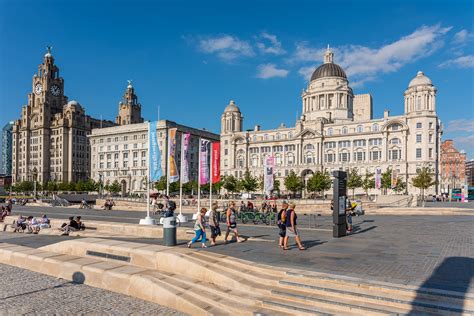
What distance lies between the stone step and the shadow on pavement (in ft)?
0.27

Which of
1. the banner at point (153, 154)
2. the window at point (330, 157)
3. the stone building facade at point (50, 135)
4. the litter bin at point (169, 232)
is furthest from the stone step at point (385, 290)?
the stone building facade at point (50, 135)

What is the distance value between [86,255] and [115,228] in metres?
7.11

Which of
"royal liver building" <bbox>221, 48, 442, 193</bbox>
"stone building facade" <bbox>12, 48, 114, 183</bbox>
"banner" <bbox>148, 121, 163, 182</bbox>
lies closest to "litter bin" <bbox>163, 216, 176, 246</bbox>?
"banner" <bbox>148, 121, 163, 182</bbox>

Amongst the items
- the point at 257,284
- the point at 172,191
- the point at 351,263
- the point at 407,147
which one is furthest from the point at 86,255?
the point at 407,147

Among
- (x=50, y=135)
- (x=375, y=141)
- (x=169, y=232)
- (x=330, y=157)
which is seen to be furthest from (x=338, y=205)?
(x=50, y=135)

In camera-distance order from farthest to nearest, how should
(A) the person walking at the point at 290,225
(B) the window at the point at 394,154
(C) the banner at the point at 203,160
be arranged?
(B) the window at the point at 394,154 < (C) the banner at the point at 203,160 < (A) the person walking at the point at 290,225

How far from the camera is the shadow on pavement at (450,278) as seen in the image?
8.55 metres

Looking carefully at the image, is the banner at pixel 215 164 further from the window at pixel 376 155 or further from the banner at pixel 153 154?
the window at pixel 376 155

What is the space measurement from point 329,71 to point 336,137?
2503 centimetres

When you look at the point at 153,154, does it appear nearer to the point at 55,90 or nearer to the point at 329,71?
the point at 329,71

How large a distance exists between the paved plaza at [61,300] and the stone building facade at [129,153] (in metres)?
86.1

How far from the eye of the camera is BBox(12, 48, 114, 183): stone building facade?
123 m

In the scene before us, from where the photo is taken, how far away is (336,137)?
8969 cm

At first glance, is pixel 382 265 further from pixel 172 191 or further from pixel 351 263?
pixel 172 191
